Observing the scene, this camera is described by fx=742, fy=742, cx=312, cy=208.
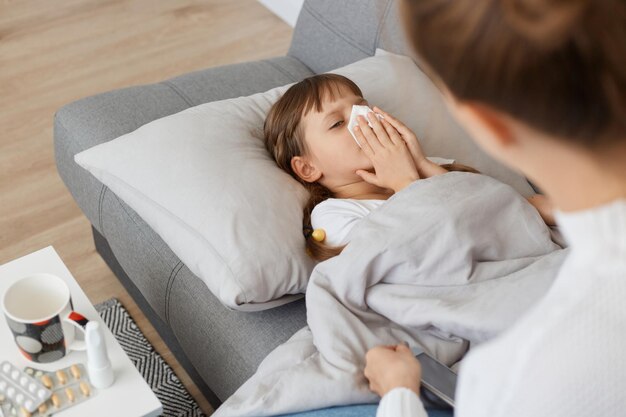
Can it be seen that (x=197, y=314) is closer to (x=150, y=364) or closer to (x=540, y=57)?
(x=150, y=364)

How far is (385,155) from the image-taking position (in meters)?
1.51

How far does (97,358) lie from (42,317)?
5.0 inches

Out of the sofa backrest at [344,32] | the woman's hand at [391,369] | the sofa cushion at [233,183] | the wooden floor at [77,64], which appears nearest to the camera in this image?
the woman's hand at [391,369]

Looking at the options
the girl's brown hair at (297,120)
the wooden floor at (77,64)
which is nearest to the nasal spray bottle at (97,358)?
the girl's brown hair at (297,120)

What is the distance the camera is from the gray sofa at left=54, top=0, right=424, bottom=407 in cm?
147

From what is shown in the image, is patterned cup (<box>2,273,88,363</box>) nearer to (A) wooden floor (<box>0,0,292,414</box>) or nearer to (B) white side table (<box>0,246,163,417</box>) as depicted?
(B) white side table (<box>0,246,163,417</box>)

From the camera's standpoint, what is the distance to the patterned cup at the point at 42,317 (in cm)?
122

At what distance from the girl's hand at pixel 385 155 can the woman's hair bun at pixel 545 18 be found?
98 cm

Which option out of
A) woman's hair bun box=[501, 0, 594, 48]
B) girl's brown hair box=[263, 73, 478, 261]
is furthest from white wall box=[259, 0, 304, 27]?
woman's hair bun box=[501, 0, 594, 48]

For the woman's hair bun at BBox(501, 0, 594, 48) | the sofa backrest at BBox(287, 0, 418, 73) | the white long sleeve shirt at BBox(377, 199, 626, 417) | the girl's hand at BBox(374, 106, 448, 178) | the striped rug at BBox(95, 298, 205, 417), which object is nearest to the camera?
the woman's hair bun at BBox(501, 0, 594, 48)

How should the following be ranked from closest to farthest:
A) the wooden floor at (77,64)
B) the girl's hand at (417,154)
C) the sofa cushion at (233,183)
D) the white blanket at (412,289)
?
the white blanket at (412,289) → the sofa cushion at (233,183) → the girl's hand at (417,154) → the wooden floor at (77,64)

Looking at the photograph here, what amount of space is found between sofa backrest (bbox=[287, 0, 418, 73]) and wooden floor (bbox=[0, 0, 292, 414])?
0.83 meters

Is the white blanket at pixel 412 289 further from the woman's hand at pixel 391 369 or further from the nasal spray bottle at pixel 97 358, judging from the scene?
the nasal spray bottle at pixel 97 358

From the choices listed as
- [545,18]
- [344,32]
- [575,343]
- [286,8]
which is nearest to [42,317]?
[575,343]
